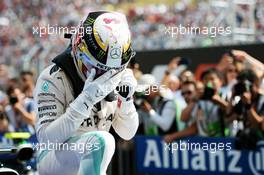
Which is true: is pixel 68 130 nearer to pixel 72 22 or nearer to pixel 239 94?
pixel 239 94

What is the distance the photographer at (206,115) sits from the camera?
8055mm

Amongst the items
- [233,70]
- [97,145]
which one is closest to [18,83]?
[233,70]

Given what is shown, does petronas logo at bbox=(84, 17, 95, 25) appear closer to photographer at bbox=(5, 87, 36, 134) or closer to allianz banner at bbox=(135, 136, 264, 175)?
allianz banner at bbox=(135, 136, 264, 175)

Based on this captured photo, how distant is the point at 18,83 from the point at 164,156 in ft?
15.9

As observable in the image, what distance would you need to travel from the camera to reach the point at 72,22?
69.9 ft

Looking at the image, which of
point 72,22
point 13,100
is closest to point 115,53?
point 13,100

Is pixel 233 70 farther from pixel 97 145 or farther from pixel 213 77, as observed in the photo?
pixel 97 145

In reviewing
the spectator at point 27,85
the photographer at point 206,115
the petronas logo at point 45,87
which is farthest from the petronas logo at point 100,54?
the spectator at point 27,85

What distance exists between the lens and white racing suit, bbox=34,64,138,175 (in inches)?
172

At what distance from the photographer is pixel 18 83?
1262 cm

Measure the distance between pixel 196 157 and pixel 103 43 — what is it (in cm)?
400

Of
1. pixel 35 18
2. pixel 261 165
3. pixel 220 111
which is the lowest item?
pixel 261 165

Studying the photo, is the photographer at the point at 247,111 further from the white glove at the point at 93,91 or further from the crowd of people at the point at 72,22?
the crowd of people at the point at 72,22

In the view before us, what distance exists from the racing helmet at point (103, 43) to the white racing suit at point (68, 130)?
306 millimetres
